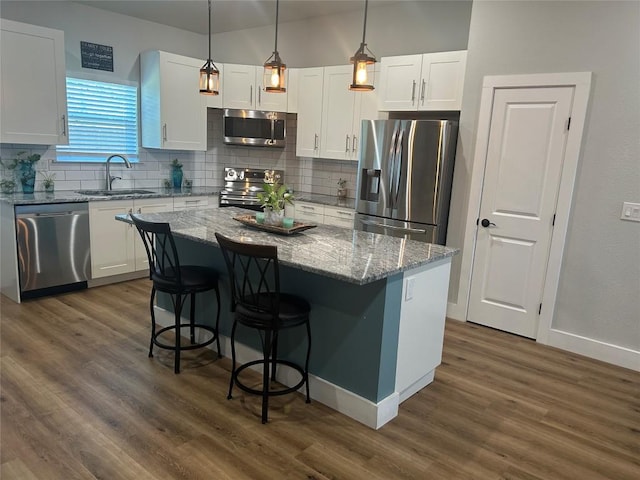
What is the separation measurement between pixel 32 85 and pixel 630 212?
5.13 m

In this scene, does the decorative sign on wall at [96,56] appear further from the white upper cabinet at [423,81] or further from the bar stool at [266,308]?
the bar stool at [266,308]

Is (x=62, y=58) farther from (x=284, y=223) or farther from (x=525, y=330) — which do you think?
(x=525, y=330)

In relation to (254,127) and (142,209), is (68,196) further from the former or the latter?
(254,127)

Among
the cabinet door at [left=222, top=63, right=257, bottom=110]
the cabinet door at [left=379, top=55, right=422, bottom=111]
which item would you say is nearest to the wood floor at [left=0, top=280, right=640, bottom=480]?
the cabinet door at [left=379, top=55, right=422, bottom=111]

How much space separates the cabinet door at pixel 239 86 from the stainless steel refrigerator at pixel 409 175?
1.80 meters

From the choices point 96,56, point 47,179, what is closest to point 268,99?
point 96,56

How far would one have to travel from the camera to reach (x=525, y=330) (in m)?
3.89

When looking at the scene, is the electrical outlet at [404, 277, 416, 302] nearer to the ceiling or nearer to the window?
the ceiling

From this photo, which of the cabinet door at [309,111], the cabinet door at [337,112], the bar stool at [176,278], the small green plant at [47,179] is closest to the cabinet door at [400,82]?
the cabinet door at [337,112]

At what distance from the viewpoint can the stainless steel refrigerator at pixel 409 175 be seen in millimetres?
4012

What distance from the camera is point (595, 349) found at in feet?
11.7

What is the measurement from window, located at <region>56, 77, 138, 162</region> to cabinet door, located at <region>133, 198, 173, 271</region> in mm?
821

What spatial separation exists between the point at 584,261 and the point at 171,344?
3.25 m

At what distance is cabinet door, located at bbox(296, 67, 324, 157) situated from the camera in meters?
5.31
